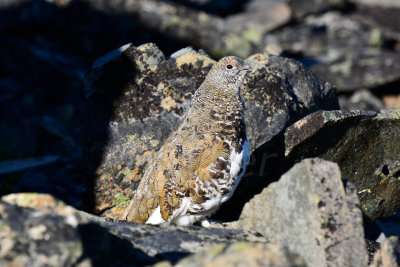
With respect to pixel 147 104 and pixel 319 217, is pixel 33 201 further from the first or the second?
pixel 147 104

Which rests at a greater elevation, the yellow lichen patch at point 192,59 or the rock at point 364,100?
the rock at point 364,100

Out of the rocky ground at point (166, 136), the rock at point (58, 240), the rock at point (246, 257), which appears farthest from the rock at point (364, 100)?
the rock at point (246, 257)

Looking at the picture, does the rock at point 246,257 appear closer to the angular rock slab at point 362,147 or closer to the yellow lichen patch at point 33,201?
the yellow lichen patch at point 33,201

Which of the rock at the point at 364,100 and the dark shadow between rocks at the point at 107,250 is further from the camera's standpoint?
Answer: the rock at the point at 364,100

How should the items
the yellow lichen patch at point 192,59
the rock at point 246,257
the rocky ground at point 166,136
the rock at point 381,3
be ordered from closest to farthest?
the rock at point 246,257
the rocky ground at point 166,136
the yellow lichen patch at point 192,59
the rock at point 381,3

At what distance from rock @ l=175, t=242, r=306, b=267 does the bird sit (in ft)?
4.78

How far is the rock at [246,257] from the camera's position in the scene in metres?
2.30

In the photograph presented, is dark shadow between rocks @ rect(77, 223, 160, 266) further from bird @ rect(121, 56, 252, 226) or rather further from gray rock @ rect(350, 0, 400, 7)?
gray rock @ rect(350, 0, 400, 7)

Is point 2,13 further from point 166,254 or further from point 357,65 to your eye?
point 166,254

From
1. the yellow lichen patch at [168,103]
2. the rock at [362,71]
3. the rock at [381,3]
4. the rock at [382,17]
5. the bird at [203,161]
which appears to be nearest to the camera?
the bird at [203,161]

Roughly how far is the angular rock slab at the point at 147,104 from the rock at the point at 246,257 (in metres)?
2.16

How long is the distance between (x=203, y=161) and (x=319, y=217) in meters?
1.24

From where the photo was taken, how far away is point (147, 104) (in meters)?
4.90

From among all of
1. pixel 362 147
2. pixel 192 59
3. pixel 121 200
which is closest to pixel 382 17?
pixel 192 59
